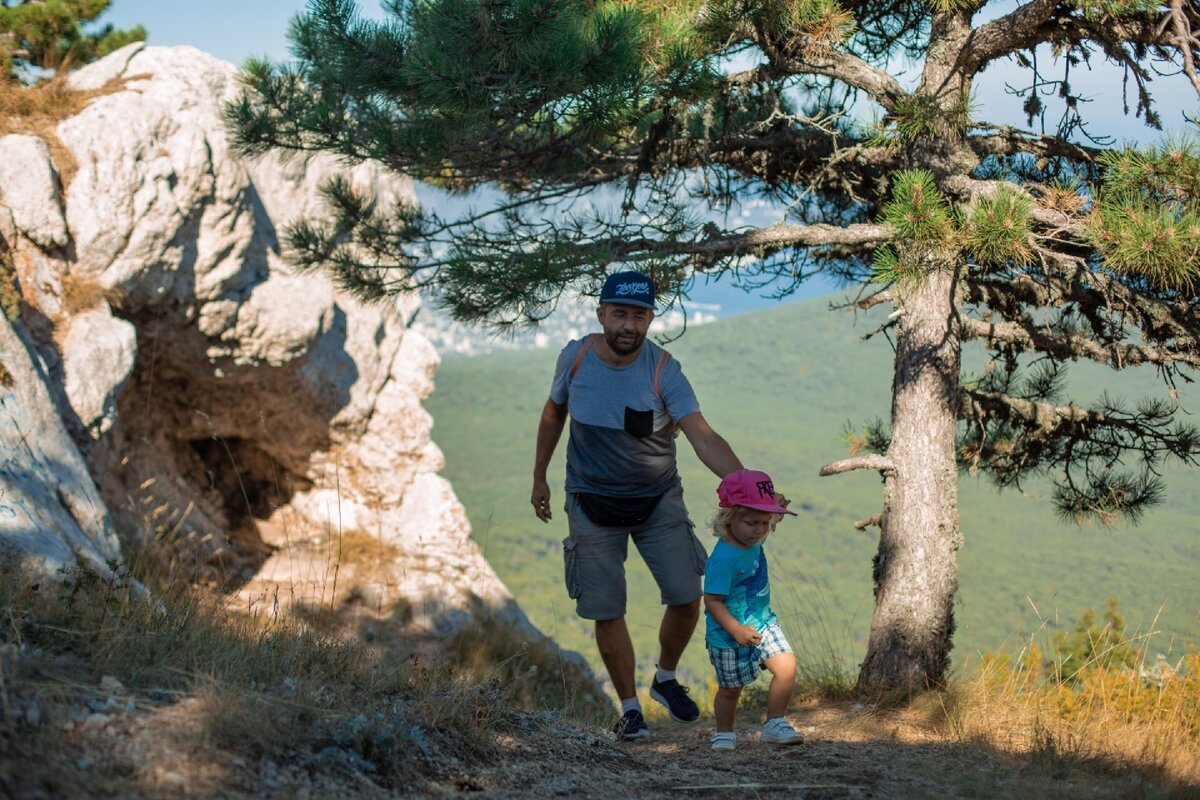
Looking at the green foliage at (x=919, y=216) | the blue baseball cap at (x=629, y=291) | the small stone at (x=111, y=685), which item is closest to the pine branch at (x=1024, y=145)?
the green foliage at (x=919, y=216)

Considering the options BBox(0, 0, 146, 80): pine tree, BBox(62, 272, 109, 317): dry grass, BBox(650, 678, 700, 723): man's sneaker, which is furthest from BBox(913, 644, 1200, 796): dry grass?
BBox(0, 0, 146, 80): pine tree

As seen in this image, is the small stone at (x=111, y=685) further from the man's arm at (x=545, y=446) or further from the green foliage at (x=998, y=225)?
the green foliage at (x=998, y=225)

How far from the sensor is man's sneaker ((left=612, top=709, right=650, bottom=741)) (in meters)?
4.38

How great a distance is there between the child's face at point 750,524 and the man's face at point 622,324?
2.74 feet

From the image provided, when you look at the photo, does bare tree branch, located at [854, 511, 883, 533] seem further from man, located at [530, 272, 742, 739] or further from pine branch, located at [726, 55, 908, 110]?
pine branch, located at [726, 55, 908, 110]

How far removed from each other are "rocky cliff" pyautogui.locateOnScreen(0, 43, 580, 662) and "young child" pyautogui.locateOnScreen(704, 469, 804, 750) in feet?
9.95

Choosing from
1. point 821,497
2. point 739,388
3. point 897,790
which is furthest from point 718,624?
point 739,388

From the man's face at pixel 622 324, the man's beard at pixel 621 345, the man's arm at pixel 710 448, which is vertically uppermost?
the man's face at pixel 622 324

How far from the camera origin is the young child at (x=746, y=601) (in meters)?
3.74

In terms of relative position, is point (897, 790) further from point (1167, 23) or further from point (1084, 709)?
point (1167, 23)

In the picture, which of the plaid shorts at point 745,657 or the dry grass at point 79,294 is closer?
the plaid shorts at point 745,657

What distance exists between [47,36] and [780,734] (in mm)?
10288

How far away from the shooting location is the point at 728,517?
3.78 metres

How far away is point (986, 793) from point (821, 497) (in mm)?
37934
